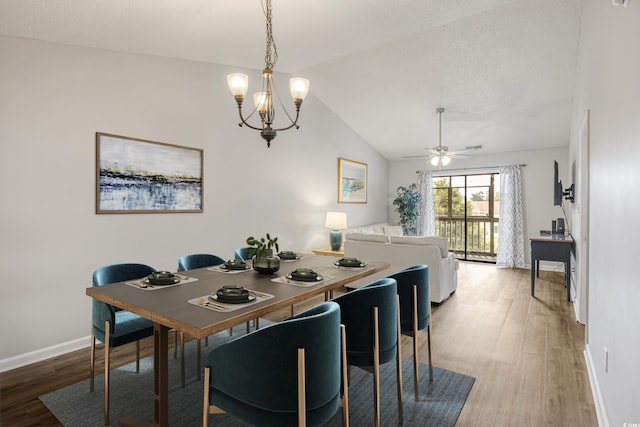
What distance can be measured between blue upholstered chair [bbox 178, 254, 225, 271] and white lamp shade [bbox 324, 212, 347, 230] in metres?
2.75

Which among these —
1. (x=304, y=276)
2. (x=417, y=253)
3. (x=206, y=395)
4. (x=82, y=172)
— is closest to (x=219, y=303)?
(x=206, y=395)

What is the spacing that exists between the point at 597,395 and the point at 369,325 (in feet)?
5.07

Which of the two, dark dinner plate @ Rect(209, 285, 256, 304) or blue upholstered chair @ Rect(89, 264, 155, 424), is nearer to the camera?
dark dinner plate @ Rect(209, 285, 256, 304)

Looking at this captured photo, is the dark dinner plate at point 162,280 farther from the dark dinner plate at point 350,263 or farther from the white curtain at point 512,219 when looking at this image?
the white curtain at point 512,219

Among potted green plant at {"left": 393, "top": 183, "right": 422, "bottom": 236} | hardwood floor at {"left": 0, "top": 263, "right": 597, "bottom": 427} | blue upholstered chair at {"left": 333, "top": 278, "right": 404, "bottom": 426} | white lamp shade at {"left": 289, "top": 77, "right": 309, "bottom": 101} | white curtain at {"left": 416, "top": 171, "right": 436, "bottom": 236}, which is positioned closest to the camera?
blue upholstered chair at {"left": 333, "top": 278, "right": 404, "bottom": 426}

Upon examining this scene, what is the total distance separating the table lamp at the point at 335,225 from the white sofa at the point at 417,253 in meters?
0.67

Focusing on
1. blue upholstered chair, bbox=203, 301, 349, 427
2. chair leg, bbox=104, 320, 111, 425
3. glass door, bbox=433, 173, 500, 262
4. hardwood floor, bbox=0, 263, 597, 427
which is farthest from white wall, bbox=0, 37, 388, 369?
glass door, bbox=433, 173, 500, 262

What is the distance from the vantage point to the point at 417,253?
4.32 meters

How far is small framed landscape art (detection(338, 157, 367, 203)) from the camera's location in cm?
645

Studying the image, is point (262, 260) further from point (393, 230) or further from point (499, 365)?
point (393, 230)

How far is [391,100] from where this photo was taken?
5582mm

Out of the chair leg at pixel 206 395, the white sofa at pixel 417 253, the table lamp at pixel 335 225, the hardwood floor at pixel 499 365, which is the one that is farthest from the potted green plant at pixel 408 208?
the chair leg at pixel 206 395

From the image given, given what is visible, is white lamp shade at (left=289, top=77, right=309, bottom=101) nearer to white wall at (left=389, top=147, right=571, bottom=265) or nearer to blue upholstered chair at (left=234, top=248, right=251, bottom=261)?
blue upholstered chair at (left=234, top=248, right=251, bottom=261)

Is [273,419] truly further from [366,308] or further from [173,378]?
[173,378]
